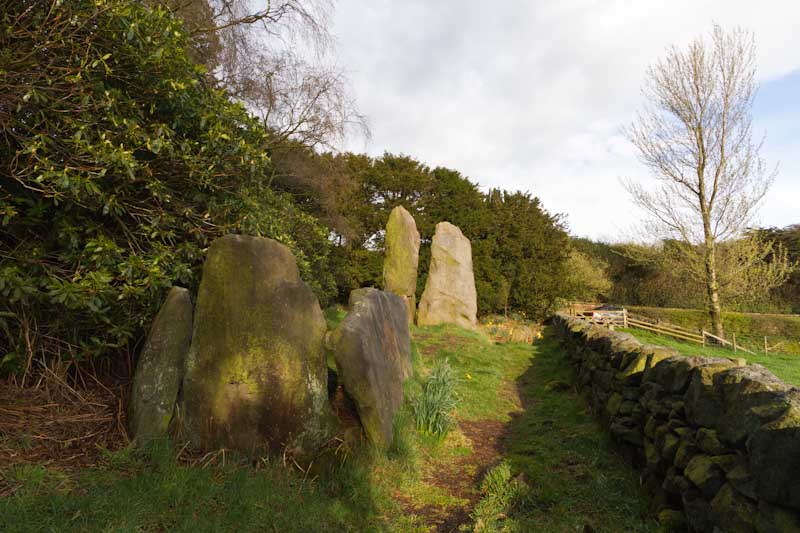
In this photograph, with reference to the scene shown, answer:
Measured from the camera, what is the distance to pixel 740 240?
17.5 m

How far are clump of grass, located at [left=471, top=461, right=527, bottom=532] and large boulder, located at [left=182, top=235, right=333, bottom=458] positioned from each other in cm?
147

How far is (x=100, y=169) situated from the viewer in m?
3.70

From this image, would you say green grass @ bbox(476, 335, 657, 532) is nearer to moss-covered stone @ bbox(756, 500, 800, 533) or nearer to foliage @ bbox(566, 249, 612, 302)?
Result: moss-covered stone @ bbox(756, 500, 800, 533)

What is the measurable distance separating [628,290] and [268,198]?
26.5 m

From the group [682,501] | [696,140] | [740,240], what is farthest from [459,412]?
[740,240]

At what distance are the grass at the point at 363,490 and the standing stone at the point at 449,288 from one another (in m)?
10.2

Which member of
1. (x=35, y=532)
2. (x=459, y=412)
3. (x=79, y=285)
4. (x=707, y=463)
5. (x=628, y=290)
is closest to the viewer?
(x=35, y=532)

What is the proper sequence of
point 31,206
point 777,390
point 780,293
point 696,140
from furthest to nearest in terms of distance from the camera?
1. point 780,293
2. point 696,140
3. point 31,206
4. point 777,390

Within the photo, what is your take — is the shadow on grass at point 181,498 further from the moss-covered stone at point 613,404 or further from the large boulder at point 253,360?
the moss-covered stone at point 613,404

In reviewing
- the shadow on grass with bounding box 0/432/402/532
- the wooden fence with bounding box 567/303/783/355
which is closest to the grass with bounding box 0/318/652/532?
the shadow on grass with bounding box 0/432/402/532

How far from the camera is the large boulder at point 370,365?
169 inches

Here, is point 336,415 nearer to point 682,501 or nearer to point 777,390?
point 682,501

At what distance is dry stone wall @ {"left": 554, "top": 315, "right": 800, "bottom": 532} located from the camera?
2354mm

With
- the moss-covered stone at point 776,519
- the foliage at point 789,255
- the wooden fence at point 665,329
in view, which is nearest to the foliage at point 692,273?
the foliage at point 789,255
